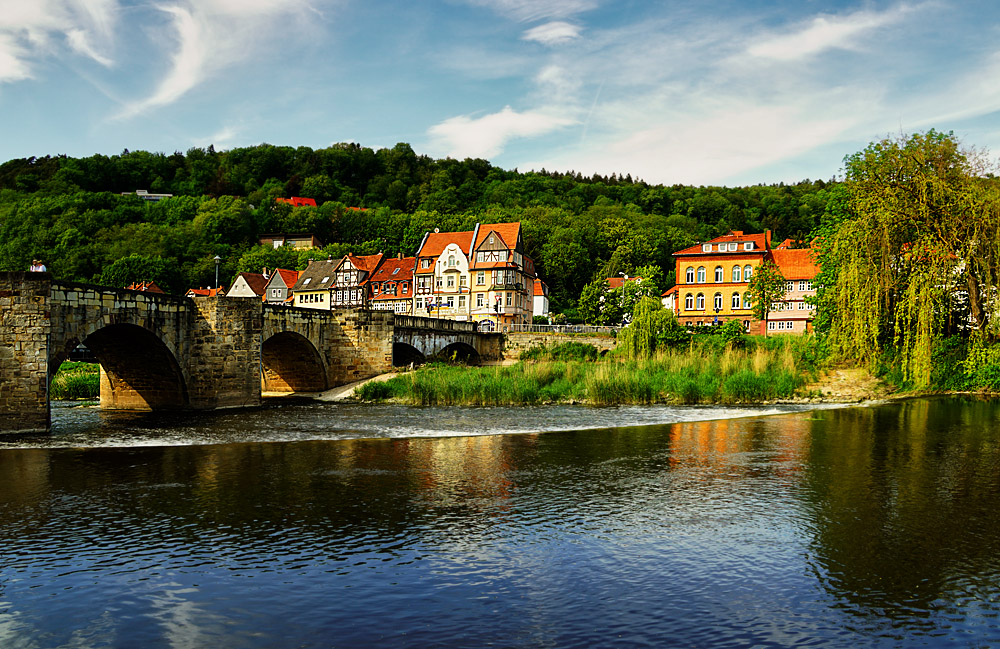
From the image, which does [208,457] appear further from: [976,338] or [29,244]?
[29,244]

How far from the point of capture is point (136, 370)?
31.9m

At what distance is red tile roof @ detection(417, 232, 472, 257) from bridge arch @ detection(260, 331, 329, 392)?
4811 centimetres

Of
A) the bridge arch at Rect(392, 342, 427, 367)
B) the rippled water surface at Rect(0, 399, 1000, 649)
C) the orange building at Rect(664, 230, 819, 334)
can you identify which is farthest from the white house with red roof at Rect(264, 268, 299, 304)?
the rippled water surface at Rect(0, 399, 1000, 649)

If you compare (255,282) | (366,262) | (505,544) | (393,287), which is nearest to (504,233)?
(393,287)

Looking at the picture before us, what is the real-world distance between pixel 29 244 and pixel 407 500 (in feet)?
434

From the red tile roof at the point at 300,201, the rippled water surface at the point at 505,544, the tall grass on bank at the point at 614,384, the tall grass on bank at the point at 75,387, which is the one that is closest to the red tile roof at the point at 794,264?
the tall grass on bank at the point at 614,384

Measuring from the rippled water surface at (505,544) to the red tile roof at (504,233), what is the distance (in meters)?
67.8

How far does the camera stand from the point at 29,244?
121 m

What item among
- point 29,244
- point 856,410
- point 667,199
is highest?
point 667,199

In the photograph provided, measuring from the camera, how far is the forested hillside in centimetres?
11969

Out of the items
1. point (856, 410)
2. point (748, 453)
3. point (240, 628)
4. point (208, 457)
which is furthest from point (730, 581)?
point (856, 410)

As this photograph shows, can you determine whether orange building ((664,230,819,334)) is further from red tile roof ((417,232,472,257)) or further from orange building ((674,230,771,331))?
red tile roof ((417,232,472,257))

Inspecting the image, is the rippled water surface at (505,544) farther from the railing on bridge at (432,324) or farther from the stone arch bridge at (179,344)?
the railing on bridge at (432,324)

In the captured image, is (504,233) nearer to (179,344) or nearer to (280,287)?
(280,287)
